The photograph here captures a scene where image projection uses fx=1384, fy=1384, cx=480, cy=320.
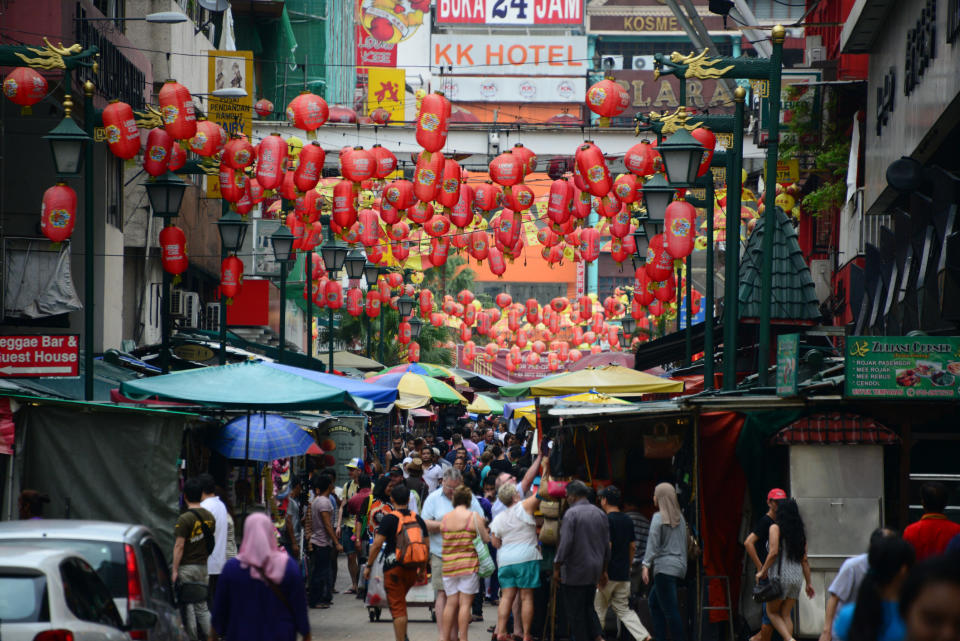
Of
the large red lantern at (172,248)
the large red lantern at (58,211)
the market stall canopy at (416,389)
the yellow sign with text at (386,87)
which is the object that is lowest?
the market stall canopy at (416,389)

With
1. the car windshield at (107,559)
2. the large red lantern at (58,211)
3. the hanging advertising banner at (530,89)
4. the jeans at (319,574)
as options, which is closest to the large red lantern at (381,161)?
the large red lantern at (58,211)

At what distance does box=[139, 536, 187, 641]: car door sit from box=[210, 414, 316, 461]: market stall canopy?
6.66 m

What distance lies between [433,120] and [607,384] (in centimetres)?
465

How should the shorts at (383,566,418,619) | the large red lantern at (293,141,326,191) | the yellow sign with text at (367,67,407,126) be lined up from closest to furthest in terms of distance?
the shorts at (383,566,418,619)
the large red lantern at (293,141,326,191)
the yellow sign with text at (367,67,407,126)

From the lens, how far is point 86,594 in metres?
7.55

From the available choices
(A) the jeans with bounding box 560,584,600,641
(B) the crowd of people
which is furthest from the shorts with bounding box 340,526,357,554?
(A) the jeans with bounding box 560,584,600,641

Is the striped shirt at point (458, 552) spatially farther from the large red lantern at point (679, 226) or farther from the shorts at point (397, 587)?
the large red lantern at point (679, 226)

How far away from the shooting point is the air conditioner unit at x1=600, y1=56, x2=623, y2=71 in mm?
85438

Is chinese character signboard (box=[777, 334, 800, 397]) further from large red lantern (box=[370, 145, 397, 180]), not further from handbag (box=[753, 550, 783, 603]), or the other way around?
large red lantern (box=[370, 145, 397, 180])

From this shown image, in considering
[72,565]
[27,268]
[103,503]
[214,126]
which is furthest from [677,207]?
[72,565]

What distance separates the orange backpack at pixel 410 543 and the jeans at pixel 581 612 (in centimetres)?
143

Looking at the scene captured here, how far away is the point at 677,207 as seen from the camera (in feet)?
57.7

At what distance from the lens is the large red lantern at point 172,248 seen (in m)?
19.6

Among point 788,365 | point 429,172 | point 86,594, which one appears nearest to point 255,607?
point 86,594
